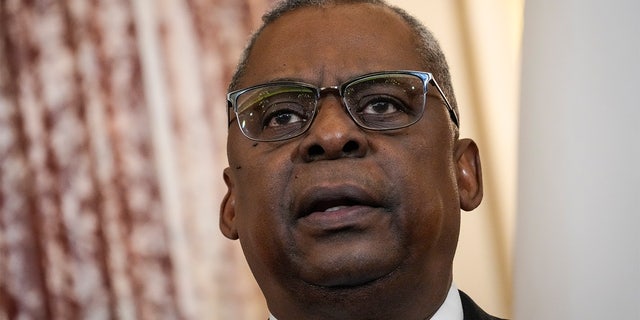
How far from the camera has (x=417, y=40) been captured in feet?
3.98

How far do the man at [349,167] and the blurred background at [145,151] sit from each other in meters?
0.43

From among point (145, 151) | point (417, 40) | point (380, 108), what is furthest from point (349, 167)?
point (145, 151)

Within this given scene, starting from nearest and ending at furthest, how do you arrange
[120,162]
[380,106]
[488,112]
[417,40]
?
1. [380,106]
2. [417,40]
3. [488,112]
4. [120,162]

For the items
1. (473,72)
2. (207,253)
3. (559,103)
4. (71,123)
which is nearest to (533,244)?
(559,103)

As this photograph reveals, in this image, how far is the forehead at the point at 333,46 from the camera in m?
1.12

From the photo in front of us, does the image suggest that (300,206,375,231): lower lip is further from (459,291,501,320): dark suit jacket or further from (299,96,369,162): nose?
(459,291,501,320): dark suit jacket

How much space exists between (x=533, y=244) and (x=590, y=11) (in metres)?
0.37

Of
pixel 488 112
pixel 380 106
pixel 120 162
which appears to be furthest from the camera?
pixel 120 162

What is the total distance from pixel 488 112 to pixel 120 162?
2.54 ft

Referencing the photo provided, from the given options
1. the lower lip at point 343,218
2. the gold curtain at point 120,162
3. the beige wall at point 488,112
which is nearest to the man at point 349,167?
the lower lip at point 343,218

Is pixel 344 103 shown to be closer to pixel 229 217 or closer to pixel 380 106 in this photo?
pixel 380 106

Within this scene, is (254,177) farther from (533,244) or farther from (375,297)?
(533,244)

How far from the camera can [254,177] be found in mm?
1122

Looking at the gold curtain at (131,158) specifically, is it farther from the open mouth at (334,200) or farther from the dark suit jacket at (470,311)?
the open mouth at (334,200)
